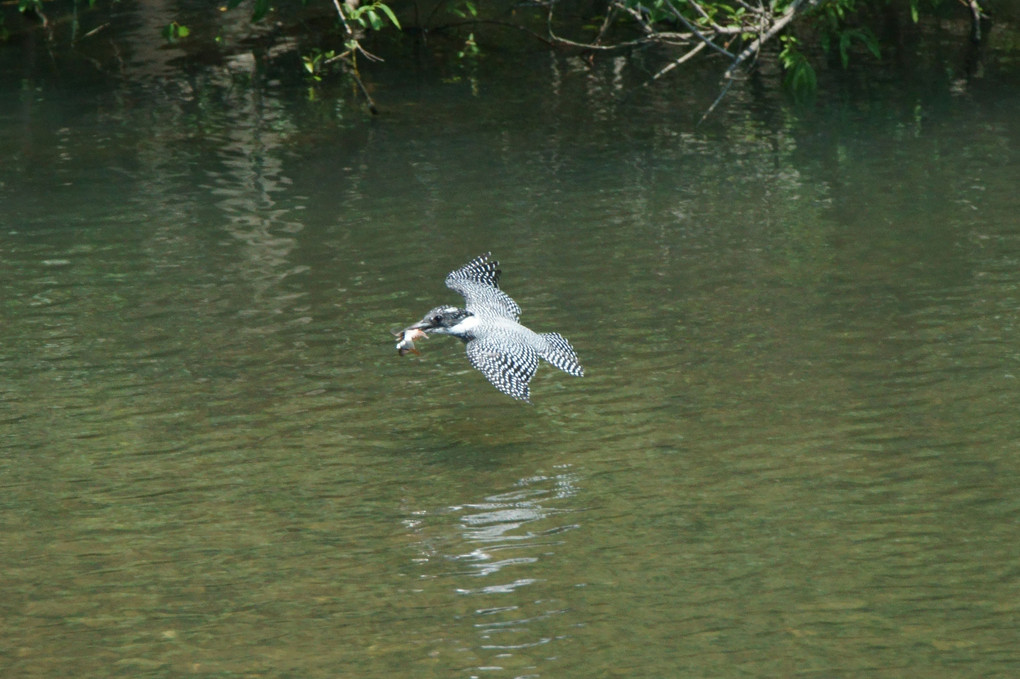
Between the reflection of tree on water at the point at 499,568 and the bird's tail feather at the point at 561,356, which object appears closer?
the reflection of tree on water at the point at 499,568

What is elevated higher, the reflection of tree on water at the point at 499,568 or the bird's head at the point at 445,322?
the bird's head at the point at 445,322

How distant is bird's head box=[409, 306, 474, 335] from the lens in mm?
8875

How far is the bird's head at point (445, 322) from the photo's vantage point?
8.88m

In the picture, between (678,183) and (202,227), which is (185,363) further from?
(678,183)

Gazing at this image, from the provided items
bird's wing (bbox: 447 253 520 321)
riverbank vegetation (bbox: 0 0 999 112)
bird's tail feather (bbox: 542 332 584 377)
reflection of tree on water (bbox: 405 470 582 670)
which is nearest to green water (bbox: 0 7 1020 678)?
reflection of tree on water (bbox: 405 470 582 670)

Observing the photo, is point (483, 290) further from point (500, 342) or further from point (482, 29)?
point (482, 29)

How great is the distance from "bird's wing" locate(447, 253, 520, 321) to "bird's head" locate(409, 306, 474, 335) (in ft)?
0.86

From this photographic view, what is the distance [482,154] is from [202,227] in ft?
11.7

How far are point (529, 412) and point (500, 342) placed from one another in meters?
0.66

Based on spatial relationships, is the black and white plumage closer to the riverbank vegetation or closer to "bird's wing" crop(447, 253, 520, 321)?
"bird's wing" crop(447, 253, 520, 321)

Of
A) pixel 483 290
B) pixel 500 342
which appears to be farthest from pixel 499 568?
pixel 483 290

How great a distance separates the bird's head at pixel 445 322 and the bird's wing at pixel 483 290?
0.86ft

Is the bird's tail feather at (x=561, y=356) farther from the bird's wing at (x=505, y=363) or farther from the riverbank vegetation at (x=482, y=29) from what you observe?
the riverbank vegetation at (x=482, y=29)

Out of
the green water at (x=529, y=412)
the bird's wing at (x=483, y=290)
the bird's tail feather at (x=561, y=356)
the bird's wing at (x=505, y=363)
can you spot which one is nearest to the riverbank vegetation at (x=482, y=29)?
the green water at (x=529, y=412)
